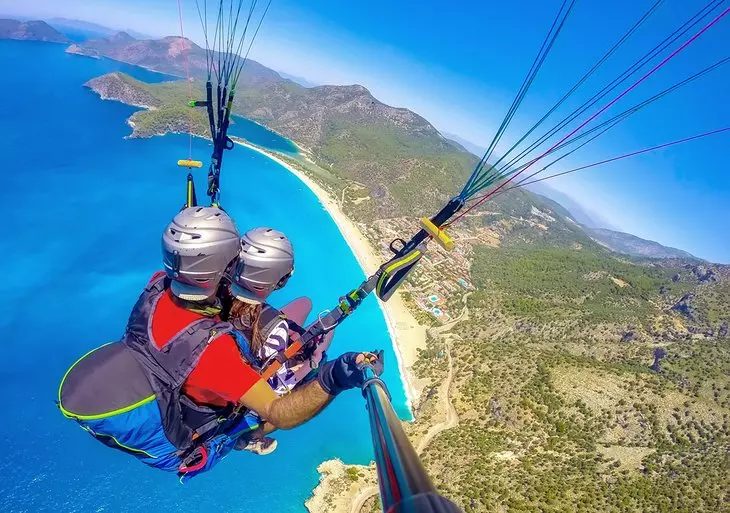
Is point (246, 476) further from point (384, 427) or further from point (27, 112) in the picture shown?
point (27, 112)

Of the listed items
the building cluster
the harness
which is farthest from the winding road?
the harness

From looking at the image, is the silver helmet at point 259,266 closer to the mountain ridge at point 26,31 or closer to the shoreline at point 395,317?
→ the shoreline at point 395,317

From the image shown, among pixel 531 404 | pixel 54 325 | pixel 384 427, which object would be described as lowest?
pixel 54 325

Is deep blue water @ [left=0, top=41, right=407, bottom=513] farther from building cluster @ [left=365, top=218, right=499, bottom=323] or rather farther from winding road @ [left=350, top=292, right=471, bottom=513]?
building cluster @ [left=365, top=218, right=499, bottom=323]

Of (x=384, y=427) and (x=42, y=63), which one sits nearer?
(x=384, y=427)

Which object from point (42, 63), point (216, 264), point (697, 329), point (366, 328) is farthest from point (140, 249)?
point (42, 63)

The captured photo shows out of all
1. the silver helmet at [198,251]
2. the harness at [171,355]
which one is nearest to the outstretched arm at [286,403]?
the harness at [171,355]

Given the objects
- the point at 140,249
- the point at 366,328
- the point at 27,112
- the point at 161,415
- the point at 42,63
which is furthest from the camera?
the point at 42,63
